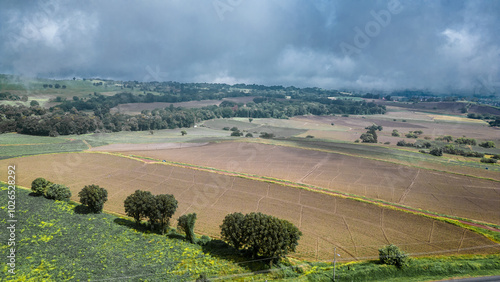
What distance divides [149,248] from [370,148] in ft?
242

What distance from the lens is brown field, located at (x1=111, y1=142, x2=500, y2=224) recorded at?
151 ft

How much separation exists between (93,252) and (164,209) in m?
9.40

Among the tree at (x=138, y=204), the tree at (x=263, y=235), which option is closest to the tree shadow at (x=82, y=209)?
the tree at (x=138, y=204)

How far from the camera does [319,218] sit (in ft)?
136

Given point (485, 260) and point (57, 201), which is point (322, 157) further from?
point (57, 201)

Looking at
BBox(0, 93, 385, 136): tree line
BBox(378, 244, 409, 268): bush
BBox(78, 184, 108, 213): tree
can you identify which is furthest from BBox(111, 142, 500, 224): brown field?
BBox(0, 93, 385, 136): tree line

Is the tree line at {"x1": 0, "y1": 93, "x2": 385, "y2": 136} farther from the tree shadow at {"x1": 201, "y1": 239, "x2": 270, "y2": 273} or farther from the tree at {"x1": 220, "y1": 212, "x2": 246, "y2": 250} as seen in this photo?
the tree at {"x1": 220, "y1": 212, "x2": 246, "y2": 250}

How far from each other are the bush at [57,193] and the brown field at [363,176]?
28311 mm

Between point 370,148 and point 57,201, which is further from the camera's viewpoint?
point 370,148

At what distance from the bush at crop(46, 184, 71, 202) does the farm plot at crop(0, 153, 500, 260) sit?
293 centimetres

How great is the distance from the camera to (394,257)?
101 ft

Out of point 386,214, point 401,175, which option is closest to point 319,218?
point 386,214

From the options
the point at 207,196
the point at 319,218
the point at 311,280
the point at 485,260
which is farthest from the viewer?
the point at 207,196

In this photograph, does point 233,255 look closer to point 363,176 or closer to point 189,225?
point 189,225
